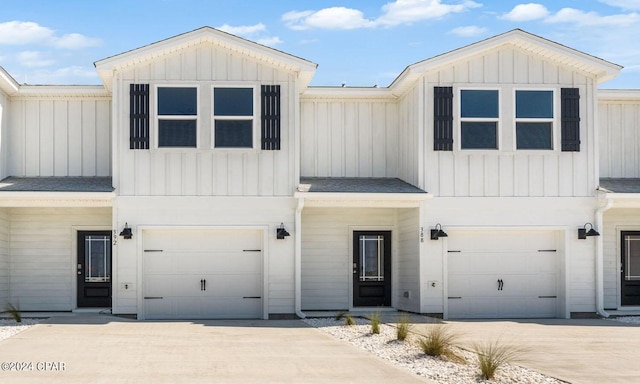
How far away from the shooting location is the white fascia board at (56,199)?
16047 millimetres

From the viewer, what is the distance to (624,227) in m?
18.9

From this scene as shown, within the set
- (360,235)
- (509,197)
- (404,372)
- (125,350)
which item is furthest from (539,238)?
(125,350)

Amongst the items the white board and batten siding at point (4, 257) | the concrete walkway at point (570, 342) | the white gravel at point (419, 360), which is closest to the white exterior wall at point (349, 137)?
the concrete walkway at point (570, 342)

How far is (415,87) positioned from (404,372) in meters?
8.82

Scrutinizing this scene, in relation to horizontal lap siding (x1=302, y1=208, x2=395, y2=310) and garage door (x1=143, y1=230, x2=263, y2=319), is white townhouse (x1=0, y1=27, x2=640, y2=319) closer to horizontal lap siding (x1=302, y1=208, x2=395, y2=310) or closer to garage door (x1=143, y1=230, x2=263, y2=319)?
garage door (x1=143, y1=230, x2=263, y2=319)

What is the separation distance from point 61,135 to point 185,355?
9.06m

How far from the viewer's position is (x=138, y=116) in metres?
16.6

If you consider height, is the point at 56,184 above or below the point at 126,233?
above

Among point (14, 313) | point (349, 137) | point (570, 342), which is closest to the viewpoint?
point (570, 342)

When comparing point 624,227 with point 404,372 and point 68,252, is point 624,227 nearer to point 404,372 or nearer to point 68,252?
point 404,372

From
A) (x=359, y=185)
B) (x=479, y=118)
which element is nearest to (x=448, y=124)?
(x=479, y=118)

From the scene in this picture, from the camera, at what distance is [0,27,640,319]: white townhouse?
16656 mm

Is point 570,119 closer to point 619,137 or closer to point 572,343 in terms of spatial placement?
point 619,137

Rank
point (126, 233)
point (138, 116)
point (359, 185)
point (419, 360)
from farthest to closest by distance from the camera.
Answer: point (359, 185) < point (138, 116) < point (126, 233) < point (419, 360)
